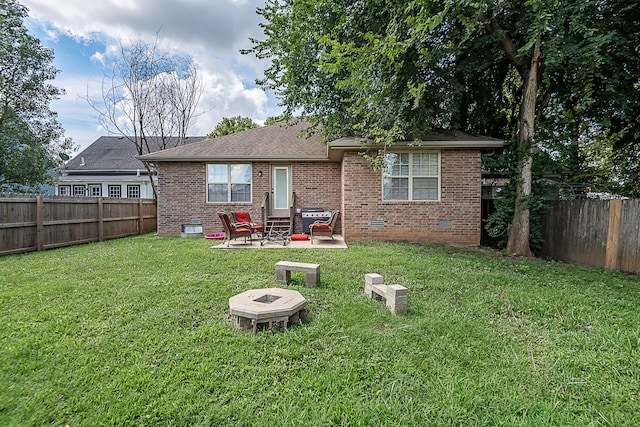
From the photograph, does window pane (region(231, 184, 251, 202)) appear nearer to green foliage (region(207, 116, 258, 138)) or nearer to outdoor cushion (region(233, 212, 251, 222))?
outdoor cushion (region(233, 212, 251, 222))

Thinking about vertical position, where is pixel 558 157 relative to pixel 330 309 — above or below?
above

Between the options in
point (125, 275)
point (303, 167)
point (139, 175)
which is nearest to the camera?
point (125, 275)

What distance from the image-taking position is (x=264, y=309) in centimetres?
305

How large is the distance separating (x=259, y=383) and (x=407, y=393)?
3.74 ft

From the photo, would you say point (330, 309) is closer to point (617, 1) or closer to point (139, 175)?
point (617, 1)

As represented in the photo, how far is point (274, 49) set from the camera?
27.5 ft

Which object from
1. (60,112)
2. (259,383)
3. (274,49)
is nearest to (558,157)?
(274,49)

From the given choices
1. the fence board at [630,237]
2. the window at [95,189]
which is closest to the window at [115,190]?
the window at [95,189]

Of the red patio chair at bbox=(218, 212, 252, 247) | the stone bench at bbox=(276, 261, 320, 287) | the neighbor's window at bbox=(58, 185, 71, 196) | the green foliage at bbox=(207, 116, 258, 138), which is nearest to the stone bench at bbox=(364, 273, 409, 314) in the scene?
the stone bench at bbox=(276, 261, 320, 287)

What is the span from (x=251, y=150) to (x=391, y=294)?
356 inches

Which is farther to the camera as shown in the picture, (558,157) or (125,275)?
(558,157)

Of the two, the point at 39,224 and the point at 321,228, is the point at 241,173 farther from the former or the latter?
the point at 39,224

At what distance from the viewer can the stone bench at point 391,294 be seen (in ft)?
11.5

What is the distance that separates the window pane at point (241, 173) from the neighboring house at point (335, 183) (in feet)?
0.12
